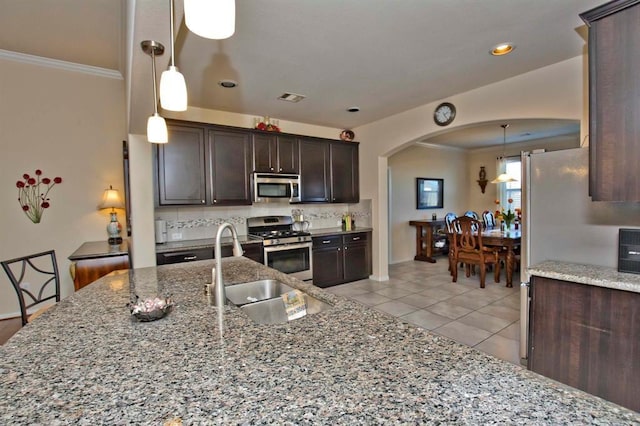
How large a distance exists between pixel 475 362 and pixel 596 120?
1.84 meters

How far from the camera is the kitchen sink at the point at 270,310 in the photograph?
5.03 feet

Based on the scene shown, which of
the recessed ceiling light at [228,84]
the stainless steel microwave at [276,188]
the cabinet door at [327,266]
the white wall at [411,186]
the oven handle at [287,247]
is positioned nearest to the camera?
the recessed ceiling light at [228,84]

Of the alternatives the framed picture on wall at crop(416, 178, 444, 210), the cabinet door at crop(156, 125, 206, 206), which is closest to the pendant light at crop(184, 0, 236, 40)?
the cabinet door at crop(156, 125, 206, 206)

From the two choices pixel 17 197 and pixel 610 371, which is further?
pixel 17 197

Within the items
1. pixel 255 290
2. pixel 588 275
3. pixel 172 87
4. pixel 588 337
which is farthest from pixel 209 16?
pixel 588 337

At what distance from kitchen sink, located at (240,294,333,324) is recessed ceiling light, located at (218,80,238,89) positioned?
2.49 m

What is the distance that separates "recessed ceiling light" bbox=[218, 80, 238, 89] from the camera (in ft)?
10.3

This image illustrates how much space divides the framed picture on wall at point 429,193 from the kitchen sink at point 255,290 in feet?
18.2

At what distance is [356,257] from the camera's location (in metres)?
4.90

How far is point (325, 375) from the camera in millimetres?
819

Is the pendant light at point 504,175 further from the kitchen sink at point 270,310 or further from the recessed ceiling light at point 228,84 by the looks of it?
the kitchen sink at point 270,310

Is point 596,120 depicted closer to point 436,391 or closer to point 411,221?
point 436,391

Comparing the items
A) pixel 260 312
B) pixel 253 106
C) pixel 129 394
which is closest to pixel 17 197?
pixel 253 106

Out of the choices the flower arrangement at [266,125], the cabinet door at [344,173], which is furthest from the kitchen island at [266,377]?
the cabinet door at [344,173]
